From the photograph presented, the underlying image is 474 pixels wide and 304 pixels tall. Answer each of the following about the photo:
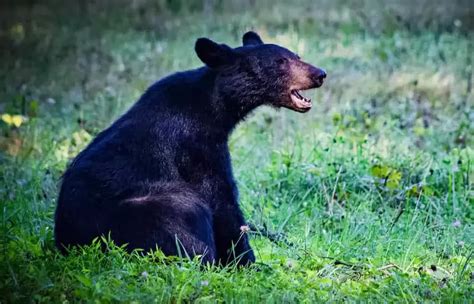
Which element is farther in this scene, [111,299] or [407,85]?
[407,85]

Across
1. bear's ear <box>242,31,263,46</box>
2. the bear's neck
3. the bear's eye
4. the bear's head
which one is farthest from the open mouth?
bear's ear <box>242,31,263,46</box>

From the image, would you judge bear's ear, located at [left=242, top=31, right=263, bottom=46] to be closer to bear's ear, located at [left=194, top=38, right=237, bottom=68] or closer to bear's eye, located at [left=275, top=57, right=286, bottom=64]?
bear's eye, located at [left=275, top=57, right=286, bottom=64]

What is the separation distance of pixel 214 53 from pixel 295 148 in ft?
10.6

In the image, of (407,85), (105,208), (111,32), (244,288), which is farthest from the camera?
(111,32)

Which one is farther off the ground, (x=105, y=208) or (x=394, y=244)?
(x=105, y=208)

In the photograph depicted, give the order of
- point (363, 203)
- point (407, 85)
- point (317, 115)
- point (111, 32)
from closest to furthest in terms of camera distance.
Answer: point (363, 203) → point (317, 115) → point (407, 85) → point (111, 32)

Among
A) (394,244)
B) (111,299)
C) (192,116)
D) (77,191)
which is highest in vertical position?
(192,116)

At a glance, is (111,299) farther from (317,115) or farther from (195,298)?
(317,115)

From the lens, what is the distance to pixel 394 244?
6418 millimetres

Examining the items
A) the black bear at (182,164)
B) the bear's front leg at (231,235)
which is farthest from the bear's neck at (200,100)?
the bear's front leg at (231,235)

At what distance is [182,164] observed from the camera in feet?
19.0

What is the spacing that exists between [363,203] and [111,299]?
10.8 feet

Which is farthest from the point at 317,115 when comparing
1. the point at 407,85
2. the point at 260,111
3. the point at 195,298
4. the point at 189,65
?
the point at 195,298

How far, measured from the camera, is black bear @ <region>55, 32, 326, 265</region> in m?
5.45
